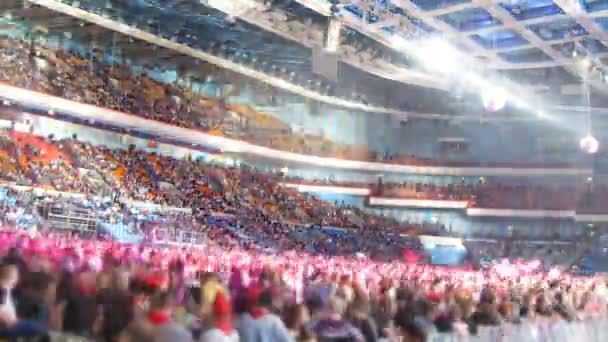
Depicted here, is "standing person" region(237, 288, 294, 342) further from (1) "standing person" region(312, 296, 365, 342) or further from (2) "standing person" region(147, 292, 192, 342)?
(2) "standing person" region(147, 292, 192, 342)

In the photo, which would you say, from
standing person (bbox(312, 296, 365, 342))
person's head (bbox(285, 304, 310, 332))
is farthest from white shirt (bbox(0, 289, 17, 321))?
standing person (bbox(312, 296, 365, 342))

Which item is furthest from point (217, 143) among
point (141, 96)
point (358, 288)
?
point (358, 288)

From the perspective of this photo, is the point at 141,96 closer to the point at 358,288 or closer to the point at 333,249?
the point at 333,249

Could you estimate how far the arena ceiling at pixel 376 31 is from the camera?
65.0 ft

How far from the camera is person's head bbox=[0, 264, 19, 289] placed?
209 inches

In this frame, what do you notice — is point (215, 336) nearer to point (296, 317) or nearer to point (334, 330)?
point (296, 317)

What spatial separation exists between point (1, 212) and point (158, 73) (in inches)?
728

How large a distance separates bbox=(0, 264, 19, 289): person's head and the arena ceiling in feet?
48.0

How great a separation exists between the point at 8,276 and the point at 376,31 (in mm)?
16770

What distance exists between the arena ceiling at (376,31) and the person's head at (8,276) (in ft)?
48.0

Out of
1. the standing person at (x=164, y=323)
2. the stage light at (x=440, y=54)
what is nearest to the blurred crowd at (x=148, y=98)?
the stage light at (x=440, y=54)

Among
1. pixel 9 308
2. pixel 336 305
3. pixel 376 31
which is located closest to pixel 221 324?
pixel 9 308

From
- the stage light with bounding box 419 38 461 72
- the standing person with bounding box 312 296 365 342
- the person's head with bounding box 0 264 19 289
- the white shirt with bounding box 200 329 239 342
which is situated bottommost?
the standing person with bounding box 312 296 365 342

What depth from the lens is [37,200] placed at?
70.2 feet
